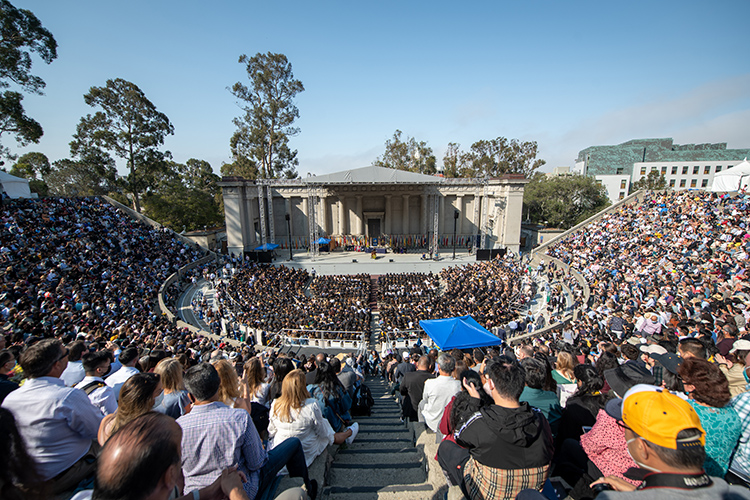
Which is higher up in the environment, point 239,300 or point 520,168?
point 520,168

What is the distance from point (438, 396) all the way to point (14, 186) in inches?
1300

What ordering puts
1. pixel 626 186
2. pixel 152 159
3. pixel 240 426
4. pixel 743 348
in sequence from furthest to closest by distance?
pixel 626 186
pixel 152 159
pixel 743 348
pixel 240 426

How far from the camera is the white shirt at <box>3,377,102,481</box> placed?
99.8 inches

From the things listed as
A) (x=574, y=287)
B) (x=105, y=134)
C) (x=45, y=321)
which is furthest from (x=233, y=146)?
(x=574, y=287)

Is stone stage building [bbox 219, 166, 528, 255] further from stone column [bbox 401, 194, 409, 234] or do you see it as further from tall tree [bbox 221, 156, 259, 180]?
tall tree [bbox 221, 156, 259, 180]

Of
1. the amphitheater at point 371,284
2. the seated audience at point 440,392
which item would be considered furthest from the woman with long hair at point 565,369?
the amphitheater at point 371,284

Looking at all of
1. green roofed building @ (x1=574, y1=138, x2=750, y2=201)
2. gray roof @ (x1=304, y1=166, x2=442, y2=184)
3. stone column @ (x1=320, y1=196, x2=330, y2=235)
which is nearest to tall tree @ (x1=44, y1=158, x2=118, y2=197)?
stone column @ (x1=320, y1=196, x2=330, y2=235)

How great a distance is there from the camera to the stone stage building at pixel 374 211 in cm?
3002

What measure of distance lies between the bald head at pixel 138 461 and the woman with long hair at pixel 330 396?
114 inches

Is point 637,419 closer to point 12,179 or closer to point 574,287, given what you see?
point 574,287

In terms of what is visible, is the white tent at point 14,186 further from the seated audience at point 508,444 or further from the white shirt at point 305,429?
the seated audience at point 508,444

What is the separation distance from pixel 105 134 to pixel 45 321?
83.9ft

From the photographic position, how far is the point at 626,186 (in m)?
58.2

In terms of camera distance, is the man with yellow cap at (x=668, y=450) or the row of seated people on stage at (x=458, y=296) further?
the row of seated people on stage at (x=458, y=296)
